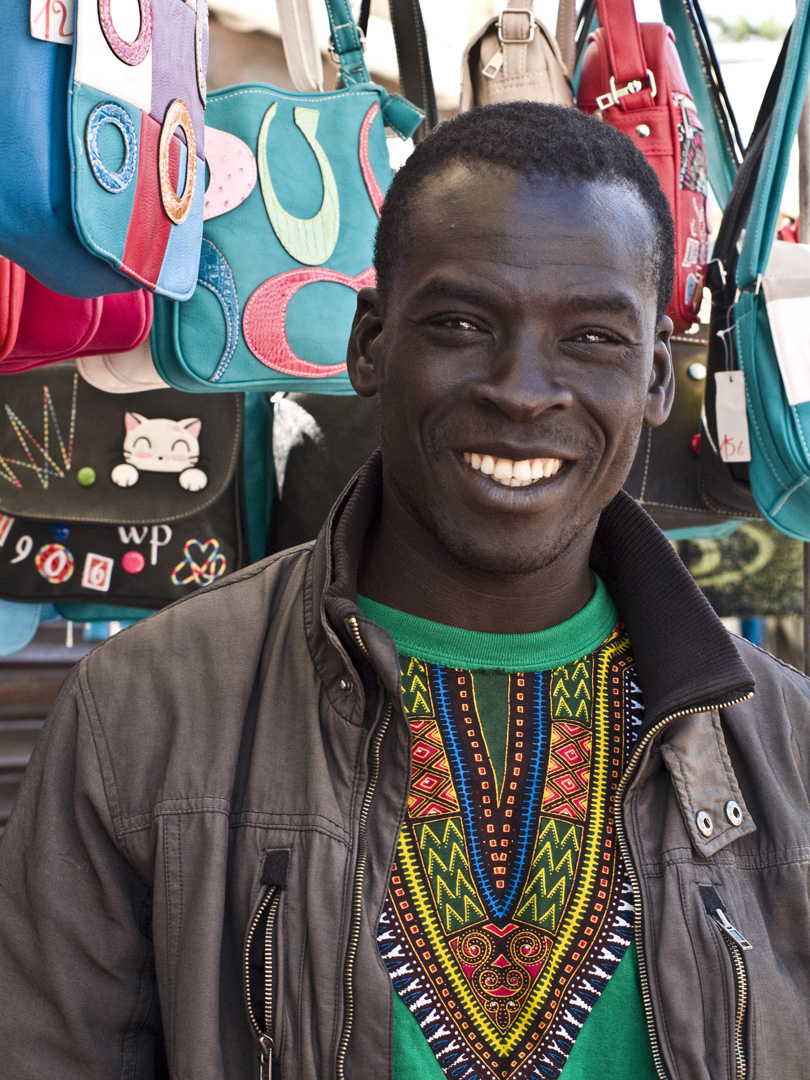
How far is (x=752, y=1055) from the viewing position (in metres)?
1.26

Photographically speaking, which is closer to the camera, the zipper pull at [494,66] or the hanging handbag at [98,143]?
the hanging handbag at [98,143]

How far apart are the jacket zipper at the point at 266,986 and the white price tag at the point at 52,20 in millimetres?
966

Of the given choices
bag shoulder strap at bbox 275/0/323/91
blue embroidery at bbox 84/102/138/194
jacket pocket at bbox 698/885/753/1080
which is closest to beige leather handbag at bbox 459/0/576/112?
bag shoulder strap at bbox 275/0/323/91

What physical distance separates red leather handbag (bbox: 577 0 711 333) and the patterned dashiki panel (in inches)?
Result: 37.3

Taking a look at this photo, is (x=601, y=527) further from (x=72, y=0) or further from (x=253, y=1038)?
(x=72, y=0)

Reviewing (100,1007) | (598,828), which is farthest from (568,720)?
(100,1007)

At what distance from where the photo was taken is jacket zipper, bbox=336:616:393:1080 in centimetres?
120

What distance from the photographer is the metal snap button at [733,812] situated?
1345 mm

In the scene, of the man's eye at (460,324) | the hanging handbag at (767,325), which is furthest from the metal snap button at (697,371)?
the man's eye at (460,324)

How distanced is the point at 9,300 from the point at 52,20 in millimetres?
467

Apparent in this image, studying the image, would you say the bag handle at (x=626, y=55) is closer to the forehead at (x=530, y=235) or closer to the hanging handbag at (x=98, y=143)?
the forehead at (x=530, y=235)

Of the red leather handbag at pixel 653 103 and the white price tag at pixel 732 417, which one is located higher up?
the red leather handbag at pixel 653 103

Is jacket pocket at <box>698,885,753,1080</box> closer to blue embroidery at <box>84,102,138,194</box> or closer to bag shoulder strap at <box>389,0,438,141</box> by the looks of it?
blue embroidery at <box>84,102,138,194</box>

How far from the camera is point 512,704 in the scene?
1.42 m
